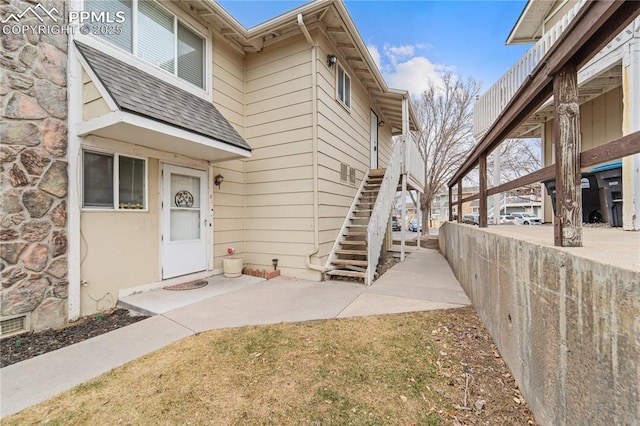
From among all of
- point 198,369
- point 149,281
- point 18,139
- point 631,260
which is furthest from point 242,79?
point 631,260

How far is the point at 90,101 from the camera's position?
11.7 ft

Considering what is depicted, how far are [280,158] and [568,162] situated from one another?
4.90m

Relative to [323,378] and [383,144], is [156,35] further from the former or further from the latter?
[383,144]

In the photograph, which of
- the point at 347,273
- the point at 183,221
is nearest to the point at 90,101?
the point at 183,221

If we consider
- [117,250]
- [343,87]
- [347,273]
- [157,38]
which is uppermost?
[343,87]

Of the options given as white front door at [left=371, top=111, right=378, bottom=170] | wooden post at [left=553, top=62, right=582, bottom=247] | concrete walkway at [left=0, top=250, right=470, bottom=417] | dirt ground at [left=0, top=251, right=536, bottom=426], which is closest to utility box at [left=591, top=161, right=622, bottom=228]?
concrete walkway at [left=0, top=250, right=470, bottom=417]

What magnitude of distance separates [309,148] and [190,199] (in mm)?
2488

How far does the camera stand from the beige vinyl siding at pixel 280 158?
18.1ft

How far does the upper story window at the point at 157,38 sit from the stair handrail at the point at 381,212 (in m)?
4.30

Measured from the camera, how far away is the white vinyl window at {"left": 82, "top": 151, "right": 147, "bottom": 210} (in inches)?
146

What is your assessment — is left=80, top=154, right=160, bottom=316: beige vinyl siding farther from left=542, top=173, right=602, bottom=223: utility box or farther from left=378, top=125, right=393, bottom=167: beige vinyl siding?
left=378, top=125, right=393, bottom=167: beige vinyl siding

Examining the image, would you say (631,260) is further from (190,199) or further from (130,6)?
(130,6)

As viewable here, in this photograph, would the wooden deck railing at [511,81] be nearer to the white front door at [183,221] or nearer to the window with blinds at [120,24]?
the white front door at [183,221]

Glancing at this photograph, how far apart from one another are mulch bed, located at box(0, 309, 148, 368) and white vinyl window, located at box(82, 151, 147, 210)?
1513 mm
